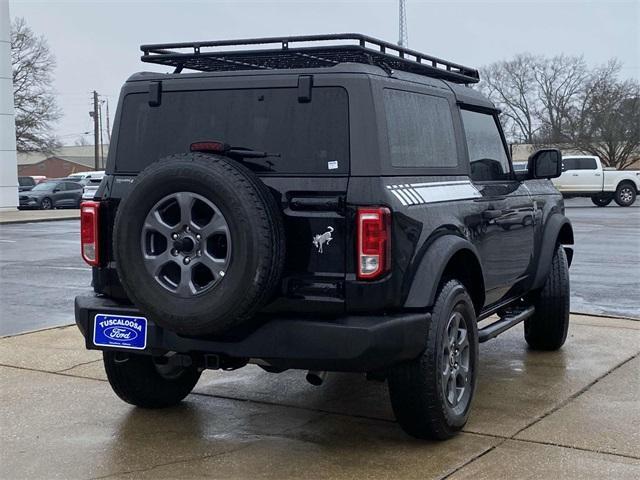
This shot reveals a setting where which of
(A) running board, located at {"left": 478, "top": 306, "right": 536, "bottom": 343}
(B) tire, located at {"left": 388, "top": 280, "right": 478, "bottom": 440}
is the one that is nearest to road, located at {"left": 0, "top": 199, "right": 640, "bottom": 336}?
(A) running board, located at {"left": 478, "top": 306, "right": 536, "bottom": 343}

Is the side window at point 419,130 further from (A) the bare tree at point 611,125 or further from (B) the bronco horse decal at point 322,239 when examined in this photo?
(A) the bare tree at point 611,125

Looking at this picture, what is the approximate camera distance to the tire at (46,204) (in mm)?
37938

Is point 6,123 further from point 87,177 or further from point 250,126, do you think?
point 250,126

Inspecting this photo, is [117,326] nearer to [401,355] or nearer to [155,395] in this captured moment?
[155,395]

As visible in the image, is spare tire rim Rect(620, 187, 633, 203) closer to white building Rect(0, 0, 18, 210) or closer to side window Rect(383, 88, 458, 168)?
white building Rect(0, 0, 18, 210)

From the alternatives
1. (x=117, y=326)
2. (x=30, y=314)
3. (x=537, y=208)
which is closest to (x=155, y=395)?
(x=117, y=326)

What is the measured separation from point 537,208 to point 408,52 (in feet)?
6.28

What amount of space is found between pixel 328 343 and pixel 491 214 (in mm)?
1834

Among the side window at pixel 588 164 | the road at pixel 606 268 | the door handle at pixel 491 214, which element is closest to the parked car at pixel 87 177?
the side window at pixel 588 164

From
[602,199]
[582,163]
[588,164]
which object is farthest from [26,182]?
[602,199]

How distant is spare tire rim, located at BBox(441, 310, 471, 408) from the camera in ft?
15.5

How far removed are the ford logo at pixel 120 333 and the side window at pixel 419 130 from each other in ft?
5.29

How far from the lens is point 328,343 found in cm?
421

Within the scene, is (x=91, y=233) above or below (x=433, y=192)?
below
